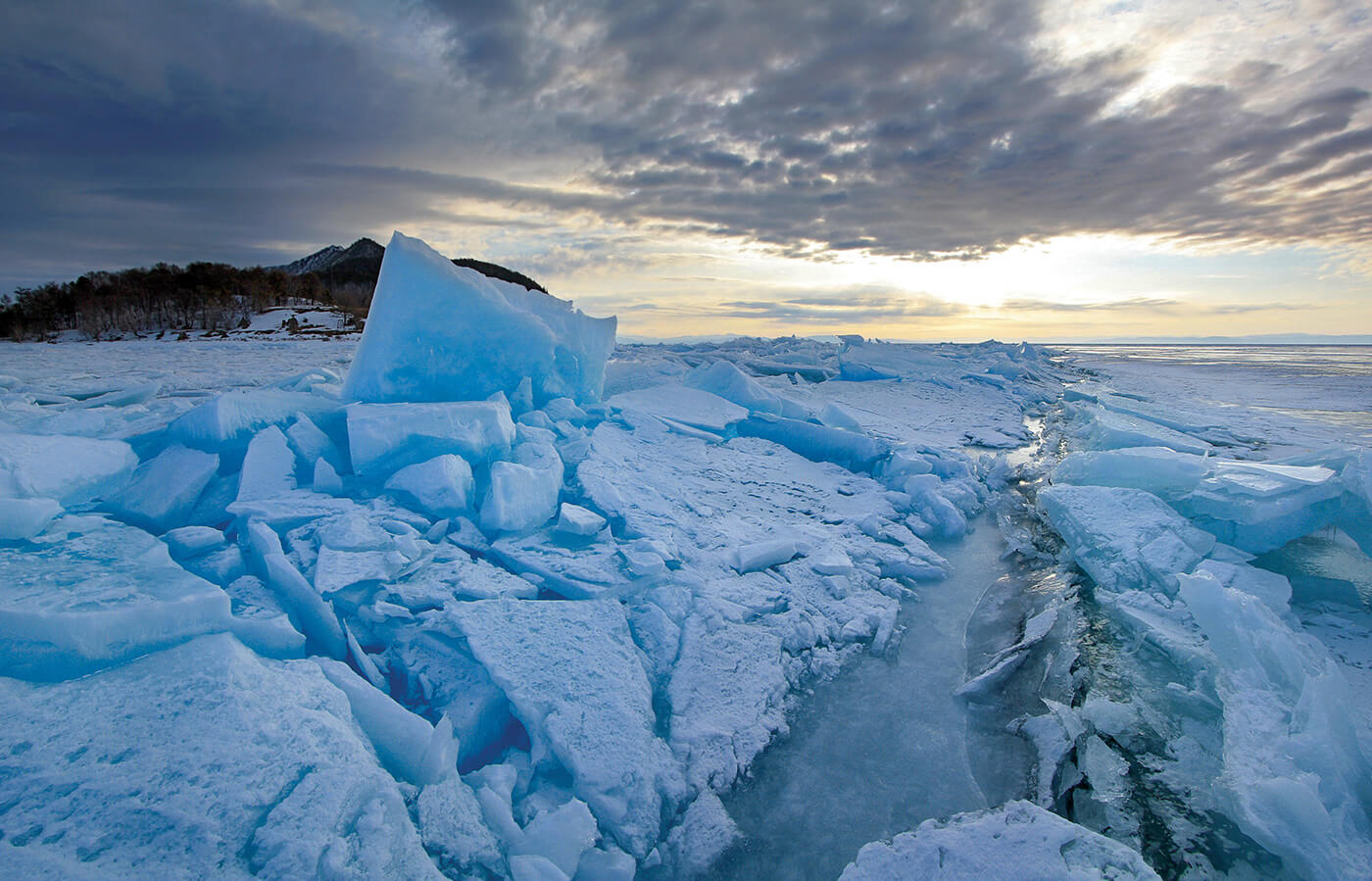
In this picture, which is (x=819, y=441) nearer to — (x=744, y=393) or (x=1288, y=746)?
(x=744, y=393)

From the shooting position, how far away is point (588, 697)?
78.6 inches

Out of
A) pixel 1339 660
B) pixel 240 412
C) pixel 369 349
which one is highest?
pixel 369 349

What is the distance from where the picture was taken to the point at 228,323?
24.2 meters

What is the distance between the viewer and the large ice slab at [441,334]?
376cm

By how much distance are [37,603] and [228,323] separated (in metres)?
29.0

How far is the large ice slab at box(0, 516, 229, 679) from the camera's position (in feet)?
4.89

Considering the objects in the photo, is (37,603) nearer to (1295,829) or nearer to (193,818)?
(193,818)

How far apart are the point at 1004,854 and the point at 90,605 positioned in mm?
2531

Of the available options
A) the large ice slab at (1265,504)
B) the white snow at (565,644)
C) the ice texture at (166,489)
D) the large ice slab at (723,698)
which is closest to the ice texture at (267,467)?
the white snow at (565,644)

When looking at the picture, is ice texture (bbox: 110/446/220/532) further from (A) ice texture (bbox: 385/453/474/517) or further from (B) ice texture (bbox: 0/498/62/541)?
(A) ice texture (bbox: 385/453/474/517)

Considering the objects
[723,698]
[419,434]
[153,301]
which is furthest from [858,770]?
[153,301]

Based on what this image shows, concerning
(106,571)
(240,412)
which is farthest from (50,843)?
(240,412)

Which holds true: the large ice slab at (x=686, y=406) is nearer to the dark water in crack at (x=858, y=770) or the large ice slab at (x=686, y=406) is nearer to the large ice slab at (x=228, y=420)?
the large ice slab at (x=228, y=420)

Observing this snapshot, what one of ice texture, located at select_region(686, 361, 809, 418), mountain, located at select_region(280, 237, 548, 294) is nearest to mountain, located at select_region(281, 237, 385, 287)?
mountain, located at select_region(280, 237, 548, 294)
